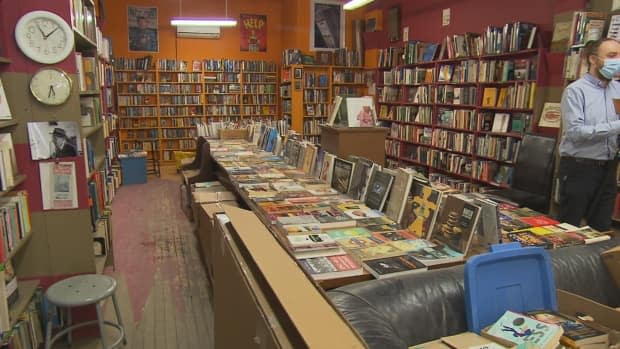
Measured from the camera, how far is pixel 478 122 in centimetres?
548

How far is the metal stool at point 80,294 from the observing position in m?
2.32

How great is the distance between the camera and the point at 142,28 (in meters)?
8.89

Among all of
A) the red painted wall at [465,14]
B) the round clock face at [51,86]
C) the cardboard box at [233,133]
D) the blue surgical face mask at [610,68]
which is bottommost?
the cardboard box at [233,133]

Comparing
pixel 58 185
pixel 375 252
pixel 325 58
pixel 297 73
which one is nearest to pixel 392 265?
pixel 375 252

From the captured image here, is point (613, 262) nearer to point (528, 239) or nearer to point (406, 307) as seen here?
point (528, 239)

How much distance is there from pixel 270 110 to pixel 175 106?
200cm

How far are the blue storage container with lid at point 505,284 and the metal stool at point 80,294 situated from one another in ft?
6.19

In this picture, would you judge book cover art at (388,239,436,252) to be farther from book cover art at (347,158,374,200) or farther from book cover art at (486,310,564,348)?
book cover art at (347,158,374,200)

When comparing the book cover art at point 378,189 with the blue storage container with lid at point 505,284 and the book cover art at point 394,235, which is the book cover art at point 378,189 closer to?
the book cover art at point 394,235

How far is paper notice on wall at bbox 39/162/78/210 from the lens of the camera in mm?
2539

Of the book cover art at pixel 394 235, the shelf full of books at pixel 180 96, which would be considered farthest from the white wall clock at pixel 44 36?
the shelf full of books at pixel 180 96

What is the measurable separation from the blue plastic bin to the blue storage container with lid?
676cm

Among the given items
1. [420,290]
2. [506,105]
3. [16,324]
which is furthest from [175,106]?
[420,290]

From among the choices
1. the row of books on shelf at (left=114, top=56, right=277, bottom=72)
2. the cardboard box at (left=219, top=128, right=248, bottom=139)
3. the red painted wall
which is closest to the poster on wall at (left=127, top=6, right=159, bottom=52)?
the row of books on shelf at (left=114, top=56, right=277, bottom=72)
